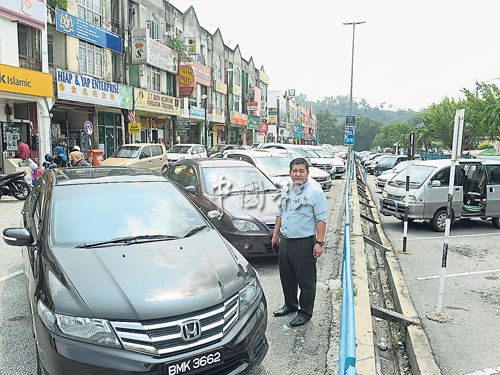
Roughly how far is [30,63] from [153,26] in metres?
12.8

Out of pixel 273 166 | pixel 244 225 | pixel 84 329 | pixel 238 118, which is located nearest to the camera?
pixel 84 329

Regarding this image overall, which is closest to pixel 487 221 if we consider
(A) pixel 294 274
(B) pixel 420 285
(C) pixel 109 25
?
(B) pixel 420 285

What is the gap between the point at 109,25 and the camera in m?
23.0

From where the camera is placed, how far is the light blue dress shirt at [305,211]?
3965 millimetres

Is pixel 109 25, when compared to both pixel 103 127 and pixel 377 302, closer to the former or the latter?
pixel 103 127

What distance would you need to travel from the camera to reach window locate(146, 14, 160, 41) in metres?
27.5

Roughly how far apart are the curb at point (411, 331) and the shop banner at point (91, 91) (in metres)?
17.1

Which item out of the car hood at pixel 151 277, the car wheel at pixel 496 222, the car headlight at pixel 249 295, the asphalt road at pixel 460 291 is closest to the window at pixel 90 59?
the asphalt road at pixel 460 291

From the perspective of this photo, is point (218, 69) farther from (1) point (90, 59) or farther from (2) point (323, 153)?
(2) point (323, 153)

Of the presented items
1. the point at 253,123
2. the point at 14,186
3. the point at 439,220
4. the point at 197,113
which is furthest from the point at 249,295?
the point at 253,123

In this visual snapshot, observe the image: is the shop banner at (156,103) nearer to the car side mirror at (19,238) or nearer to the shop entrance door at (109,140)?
the shop entrance door at (109,140)

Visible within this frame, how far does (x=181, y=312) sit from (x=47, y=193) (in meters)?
2.18

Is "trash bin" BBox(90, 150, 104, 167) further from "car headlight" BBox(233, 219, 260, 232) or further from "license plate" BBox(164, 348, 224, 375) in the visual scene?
"license plate" BBox(164, 348, 224, 375)

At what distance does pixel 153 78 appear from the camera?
1097 inches
